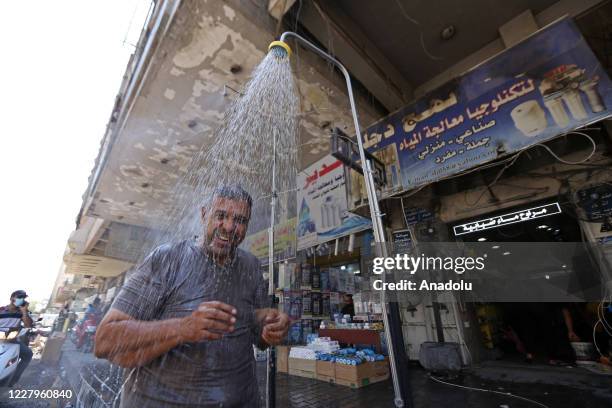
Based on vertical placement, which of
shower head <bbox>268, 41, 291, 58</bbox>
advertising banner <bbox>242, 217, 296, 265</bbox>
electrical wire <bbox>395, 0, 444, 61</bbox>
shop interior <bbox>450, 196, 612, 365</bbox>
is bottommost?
shop interior <bbox>450, 196, 612, 365</bbox>

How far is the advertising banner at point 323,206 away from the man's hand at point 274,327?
4.99m

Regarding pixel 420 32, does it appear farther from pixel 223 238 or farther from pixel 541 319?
pixel 541 319

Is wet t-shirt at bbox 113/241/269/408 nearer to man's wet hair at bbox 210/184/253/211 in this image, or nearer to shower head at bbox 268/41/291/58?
man's wet hair at bbox 210/184/253/211

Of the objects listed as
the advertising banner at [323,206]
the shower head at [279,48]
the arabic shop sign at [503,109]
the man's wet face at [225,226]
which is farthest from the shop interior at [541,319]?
the man's wet face at [225,226]

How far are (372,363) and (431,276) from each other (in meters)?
2.31

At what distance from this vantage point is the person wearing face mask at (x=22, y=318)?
528 centimetres

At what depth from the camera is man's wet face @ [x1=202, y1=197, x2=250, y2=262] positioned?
1.71 m

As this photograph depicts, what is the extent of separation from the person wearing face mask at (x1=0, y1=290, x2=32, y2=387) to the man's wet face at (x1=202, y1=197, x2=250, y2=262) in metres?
6.59

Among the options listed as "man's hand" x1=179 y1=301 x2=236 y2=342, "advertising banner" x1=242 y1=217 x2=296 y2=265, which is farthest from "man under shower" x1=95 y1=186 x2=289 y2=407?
"advertising banner" x1=242 y1=217 x2=296 y2=265

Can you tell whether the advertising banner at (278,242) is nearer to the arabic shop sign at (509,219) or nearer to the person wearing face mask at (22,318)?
the arabic shop sign at (509,219)

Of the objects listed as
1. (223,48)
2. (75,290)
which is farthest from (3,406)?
(75,290)

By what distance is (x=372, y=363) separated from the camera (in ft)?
15.0

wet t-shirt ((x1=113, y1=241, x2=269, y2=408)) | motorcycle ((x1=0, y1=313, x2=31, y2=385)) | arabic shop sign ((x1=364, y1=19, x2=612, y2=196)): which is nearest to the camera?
wet t-shirt ((x1=113, y1=241, x2=269, y2=408))

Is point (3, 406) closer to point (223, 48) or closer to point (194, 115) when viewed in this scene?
point (194, 115)
